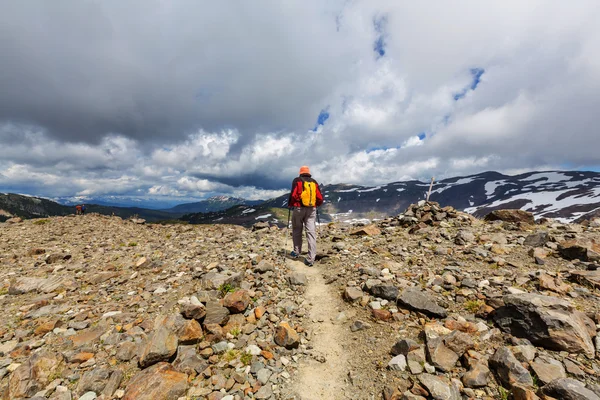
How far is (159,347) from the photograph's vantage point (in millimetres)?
5793

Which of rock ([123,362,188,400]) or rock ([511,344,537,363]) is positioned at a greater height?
rock ([511,344,537,363])

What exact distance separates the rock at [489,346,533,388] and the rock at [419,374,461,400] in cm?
92

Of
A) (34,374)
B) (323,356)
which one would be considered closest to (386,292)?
(323,356)

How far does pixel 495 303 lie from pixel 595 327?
1.73 m

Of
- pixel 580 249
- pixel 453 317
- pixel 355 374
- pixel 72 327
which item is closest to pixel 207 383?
pixel 355 374

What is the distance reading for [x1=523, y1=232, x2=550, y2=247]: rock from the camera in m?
10.4

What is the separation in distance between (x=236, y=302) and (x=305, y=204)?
19.6ft

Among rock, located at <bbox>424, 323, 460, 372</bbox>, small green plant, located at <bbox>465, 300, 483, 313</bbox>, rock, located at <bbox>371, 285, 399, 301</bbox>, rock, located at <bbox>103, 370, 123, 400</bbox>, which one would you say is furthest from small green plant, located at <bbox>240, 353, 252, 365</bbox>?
small green plant, located at <bbox>465, 300, 483, 313</bbox>

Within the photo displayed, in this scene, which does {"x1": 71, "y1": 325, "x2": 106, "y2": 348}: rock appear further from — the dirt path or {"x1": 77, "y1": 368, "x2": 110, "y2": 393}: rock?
the dirt path

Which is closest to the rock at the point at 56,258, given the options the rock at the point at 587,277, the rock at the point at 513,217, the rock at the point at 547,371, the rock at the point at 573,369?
the rock at the point at 547,371

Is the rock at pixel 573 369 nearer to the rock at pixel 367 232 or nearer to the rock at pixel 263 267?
the rock at pixel 263 267

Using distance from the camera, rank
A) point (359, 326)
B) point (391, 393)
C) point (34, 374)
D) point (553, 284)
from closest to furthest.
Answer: point (391, 393) → point (34, 374) → point (359, 326) → point (553, 284)

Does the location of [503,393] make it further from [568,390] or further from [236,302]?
[236,302]

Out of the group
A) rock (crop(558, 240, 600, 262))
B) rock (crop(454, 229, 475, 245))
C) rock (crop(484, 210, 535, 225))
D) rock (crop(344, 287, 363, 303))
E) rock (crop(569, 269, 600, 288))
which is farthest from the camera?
rock (crop(484, 210, 535, 225))
